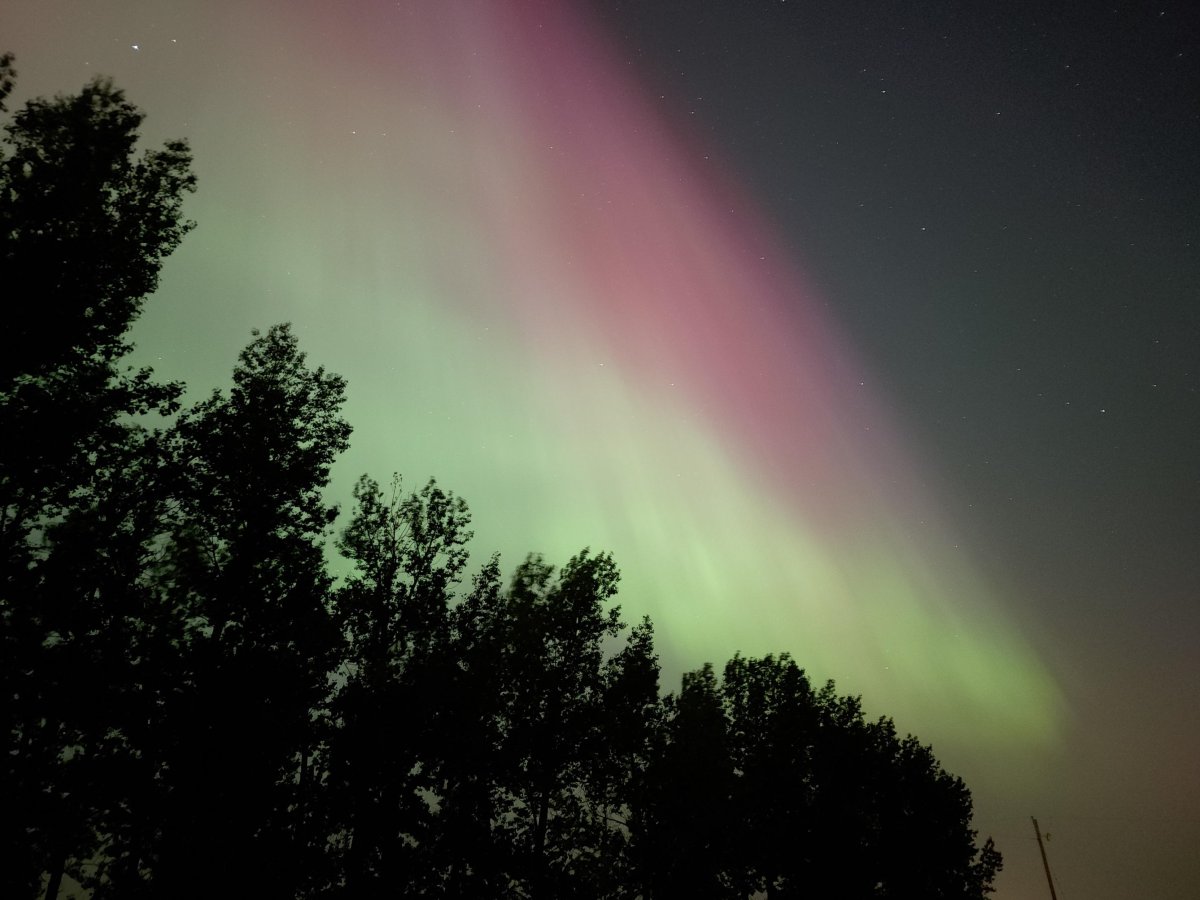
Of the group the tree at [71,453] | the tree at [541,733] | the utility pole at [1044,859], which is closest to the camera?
the tree at [71,453]

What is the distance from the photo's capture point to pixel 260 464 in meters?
18.5

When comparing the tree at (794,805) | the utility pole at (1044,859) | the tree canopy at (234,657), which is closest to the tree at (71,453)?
the tree canopy at (234,657)

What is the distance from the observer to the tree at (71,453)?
13.5 metres

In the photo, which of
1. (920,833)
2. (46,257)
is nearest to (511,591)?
(46,257)

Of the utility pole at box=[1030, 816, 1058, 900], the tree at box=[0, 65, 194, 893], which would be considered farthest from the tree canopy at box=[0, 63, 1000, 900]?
the utility pole at box=[1030, 816, 1058, 900]

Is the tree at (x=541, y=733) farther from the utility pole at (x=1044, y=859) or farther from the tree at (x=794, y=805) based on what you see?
the utility pole at (x=1044, y=859)

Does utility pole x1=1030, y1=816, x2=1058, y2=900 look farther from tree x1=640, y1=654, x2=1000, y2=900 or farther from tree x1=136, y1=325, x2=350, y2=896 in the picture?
tree x1=136, y1=325, x2=350, y2=896

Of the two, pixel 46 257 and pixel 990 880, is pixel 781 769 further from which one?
pixel 46 257

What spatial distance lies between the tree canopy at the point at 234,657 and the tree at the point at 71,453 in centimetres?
6

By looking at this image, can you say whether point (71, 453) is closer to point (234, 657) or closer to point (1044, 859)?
point (234, 657)

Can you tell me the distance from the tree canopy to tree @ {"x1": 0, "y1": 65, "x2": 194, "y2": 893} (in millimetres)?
58

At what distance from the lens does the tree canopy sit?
47.3ft

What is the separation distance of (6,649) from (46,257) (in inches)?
379

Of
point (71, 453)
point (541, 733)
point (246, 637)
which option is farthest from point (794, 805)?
point (71, 453)
